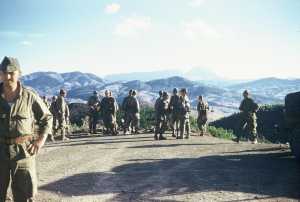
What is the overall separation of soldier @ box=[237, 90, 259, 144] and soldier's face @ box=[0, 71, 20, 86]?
13987 mm

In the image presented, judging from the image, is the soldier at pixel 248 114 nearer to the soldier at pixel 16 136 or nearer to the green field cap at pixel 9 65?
the soldier at pixel 16 136

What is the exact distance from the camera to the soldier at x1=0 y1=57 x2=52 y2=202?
4.82 meters

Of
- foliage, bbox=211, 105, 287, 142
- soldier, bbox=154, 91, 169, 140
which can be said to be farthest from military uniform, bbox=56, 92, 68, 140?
foliage, bbox=211, 105, 287, 142

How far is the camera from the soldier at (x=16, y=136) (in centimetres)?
482

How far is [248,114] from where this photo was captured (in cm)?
1775

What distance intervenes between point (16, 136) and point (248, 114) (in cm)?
1422

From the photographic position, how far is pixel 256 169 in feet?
Result: 34.7

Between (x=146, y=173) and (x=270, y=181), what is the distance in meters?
2.95

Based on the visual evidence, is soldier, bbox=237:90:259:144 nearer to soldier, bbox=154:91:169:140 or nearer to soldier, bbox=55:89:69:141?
soldier, bbox=154:91:169:140

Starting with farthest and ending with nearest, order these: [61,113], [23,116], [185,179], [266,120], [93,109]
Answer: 1. [266,120]
2. [93,109]
3. [61,113]
4. [185,179]
5. [23,116]

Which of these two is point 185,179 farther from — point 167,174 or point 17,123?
point 17,123

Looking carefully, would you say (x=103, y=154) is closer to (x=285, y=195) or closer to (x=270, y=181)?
(x=270, y=181)

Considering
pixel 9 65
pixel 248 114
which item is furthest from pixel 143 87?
pixel 9 65

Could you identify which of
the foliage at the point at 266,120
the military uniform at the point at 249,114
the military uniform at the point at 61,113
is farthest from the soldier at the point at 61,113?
the foliage at the point at 266,120
